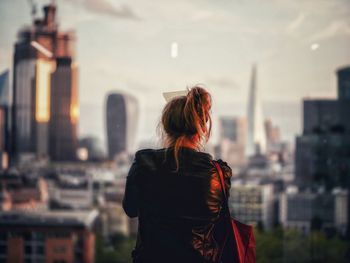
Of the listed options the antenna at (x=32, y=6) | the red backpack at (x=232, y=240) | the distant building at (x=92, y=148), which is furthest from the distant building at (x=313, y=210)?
the red backpack at (x=232, y=240)

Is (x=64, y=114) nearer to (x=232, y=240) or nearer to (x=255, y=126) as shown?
(x=255, y=126)

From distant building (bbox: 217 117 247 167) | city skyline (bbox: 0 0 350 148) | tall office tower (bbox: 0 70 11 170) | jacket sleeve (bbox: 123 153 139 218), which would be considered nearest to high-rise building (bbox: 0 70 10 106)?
tall office tower (bbox: 0 70 11 170)

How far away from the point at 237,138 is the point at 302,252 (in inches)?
51.1

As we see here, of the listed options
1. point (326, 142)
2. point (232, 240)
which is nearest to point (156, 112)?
point (326, 142)

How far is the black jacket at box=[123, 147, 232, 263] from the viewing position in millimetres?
1193

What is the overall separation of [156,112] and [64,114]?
3.01 feet

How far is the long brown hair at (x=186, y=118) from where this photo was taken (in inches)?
47.7

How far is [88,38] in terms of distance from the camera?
5191mm

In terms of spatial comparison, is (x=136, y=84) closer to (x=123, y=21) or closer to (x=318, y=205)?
(x=123, y=21)

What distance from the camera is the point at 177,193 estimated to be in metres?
→ 1.19

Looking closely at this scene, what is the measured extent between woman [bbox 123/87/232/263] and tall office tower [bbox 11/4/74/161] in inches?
151

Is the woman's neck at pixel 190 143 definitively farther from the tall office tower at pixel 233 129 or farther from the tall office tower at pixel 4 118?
the tall office tower at pixel 233 129

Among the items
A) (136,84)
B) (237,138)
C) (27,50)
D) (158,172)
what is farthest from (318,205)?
(158,172)

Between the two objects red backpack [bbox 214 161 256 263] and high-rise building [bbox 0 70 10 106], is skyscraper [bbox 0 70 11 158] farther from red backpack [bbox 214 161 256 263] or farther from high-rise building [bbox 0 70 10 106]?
red backpack [bbox 214 161 256 263]
